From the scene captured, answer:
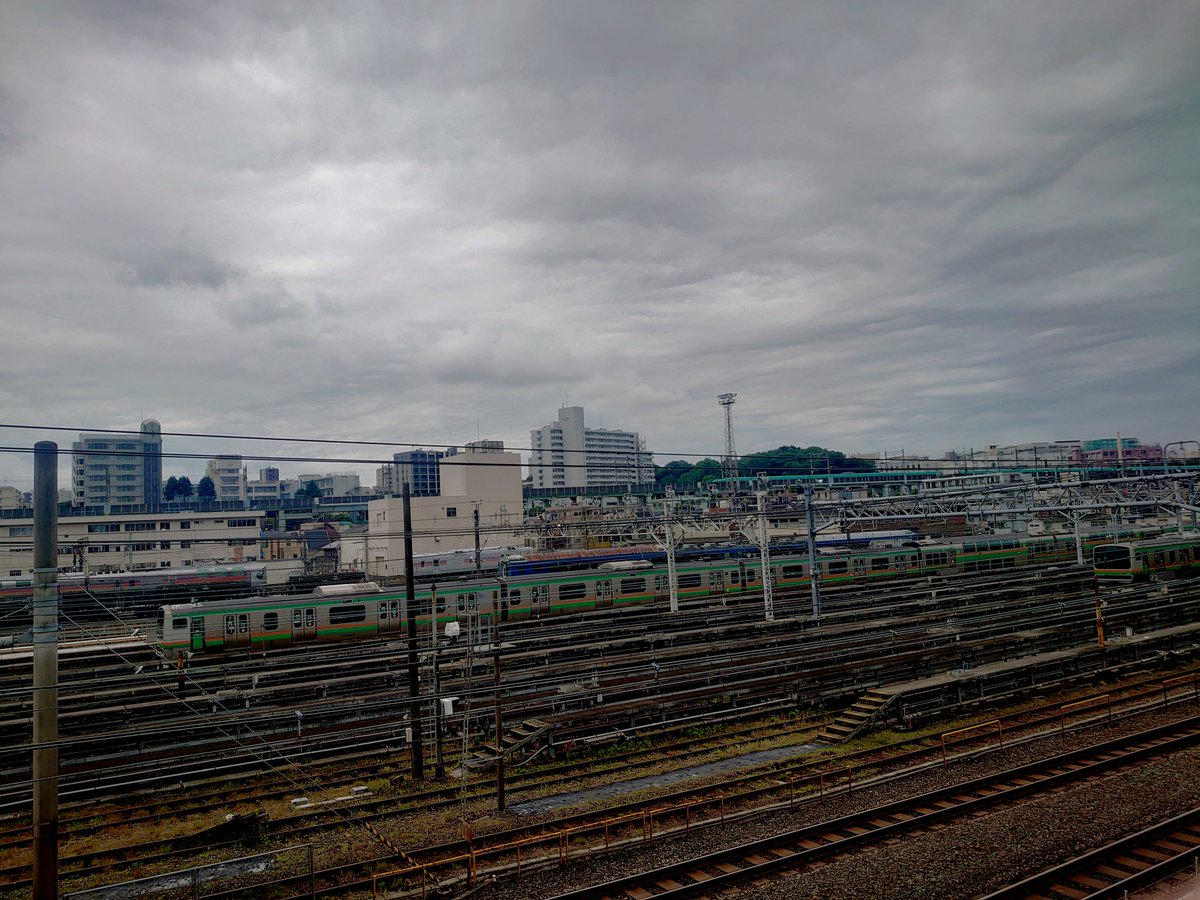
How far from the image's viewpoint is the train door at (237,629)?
88.5 feet

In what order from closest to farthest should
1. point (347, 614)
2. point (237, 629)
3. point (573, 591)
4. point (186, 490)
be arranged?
point (237, 629) < point (347, 614) < point (573, 591) < point (186, 490)

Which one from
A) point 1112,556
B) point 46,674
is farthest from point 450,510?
point 46,674

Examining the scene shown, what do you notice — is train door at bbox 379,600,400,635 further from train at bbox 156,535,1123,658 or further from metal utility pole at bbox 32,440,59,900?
metal utility pole at bbox 32,440,59,900

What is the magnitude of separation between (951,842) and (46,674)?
12492mm

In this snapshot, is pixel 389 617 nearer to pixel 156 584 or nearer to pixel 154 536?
pixel 156 584

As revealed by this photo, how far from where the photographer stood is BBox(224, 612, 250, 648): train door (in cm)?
2698

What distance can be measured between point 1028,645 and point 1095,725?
21.9ft

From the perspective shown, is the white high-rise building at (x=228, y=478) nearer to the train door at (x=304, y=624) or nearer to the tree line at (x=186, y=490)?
the tree line at (x=186, y=490)

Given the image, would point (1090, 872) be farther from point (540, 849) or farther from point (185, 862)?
point (185, 862)

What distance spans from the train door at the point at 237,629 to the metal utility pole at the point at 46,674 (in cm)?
2051

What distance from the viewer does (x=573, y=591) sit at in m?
34.0

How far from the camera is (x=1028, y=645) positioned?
942 inches

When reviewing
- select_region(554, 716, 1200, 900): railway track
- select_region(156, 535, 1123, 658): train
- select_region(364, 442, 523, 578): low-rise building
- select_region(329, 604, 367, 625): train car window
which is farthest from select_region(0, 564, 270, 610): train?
select_region(554, 716, 1200, 900): railway track

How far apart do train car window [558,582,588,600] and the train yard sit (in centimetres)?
487
